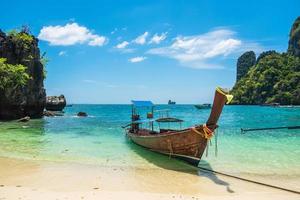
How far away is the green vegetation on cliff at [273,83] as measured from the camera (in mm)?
117625

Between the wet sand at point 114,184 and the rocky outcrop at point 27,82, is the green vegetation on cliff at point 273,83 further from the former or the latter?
the wet sand at point 114,184

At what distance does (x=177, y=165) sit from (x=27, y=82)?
1420 inches

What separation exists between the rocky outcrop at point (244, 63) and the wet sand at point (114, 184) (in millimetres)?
170907

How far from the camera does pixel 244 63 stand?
179m

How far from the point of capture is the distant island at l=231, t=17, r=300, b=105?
387 feet

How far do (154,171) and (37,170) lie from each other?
4476 millimetres

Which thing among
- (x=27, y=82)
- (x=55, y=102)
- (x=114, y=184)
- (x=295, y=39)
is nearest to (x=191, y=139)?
(x=114, y=184)

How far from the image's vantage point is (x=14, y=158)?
1614 cm

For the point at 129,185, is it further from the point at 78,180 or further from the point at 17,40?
the point at 17,40

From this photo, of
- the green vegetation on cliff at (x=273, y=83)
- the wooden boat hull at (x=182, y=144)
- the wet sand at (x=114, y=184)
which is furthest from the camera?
the green vegetation on cliff at (x=273, y=83)

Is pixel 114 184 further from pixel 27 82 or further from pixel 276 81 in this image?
pixel 276 81

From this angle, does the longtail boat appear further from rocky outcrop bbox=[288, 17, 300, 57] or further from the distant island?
rocky outcrop bbox=[288, 17, 300, 57]

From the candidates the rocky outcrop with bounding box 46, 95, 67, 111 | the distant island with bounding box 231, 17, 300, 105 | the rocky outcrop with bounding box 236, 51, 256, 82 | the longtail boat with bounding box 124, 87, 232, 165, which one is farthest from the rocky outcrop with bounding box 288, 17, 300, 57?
the longtail boat with bounding box 124, 87, 232, 165

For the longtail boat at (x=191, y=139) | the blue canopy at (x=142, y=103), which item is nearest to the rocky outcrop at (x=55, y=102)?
the blue canopy at (x=142, y=103)
